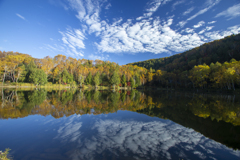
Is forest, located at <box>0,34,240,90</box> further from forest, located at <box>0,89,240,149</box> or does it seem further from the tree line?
forest, located at <box>0,89,240,149</box>

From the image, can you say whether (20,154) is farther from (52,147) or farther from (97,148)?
(97,148)

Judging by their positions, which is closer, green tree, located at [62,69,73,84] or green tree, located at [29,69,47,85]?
green tree, located at [29,69,47,85]

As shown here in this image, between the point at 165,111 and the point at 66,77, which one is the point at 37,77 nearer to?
the point at 66,77

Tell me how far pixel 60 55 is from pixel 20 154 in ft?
274

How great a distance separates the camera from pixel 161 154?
4332 mm

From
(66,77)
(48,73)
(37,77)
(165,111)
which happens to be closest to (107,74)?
(66,77)

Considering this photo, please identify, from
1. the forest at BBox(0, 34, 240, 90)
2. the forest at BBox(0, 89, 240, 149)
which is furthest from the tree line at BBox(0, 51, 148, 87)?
the forest at BBox(0, 89, 240, 149)

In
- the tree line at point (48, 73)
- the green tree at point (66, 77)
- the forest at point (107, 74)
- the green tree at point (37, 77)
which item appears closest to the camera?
the forest at point (107, 74)

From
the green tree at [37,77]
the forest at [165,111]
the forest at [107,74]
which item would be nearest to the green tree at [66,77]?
the forest at [107,74]

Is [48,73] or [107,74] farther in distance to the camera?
[107,74]

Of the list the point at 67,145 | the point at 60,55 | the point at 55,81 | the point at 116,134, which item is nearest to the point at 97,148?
the point at 67,145

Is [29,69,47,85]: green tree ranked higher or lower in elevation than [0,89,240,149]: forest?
higher

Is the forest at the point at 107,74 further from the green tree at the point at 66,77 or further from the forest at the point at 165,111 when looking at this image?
the forest at the point at 165,111

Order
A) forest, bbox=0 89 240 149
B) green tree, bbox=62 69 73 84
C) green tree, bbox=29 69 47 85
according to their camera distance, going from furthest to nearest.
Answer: green tree, bbox=62 69 73 84
green tree, bbox=29 69 47 85
forest, bbox=0 89 240 149
